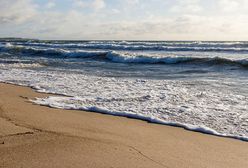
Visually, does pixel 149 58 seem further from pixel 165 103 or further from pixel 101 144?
pixel 101 144

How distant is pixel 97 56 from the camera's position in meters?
26.0

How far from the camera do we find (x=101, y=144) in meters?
3.69

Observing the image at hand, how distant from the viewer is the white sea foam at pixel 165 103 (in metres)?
5.30

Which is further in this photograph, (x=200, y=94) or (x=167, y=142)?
(x=200, y=94)

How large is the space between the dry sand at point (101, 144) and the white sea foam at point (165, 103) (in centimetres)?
42

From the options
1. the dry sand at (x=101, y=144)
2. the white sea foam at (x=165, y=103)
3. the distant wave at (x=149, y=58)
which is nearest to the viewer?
the dry sand at (x=101, y=144)

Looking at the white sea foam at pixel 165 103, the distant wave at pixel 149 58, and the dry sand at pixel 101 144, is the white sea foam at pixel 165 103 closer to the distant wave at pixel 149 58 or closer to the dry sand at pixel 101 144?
the dry sand at pixel 101 144

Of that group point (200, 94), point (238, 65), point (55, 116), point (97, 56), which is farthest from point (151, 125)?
point (97, 56)

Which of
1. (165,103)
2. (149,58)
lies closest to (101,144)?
(165,103)

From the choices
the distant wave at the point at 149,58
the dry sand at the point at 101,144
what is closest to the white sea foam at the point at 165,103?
the dry sand at the point at 101,144

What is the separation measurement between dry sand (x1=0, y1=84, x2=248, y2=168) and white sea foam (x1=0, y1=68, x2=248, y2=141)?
1.38 feet

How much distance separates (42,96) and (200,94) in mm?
3509

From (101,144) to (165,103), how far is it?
3.15 m

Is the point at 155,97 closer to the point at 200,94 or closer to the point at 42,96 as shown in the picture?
the point at 200,94
